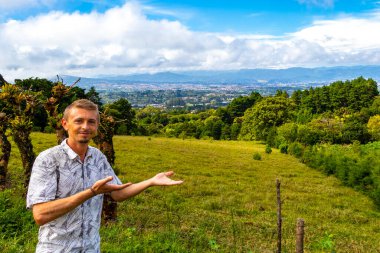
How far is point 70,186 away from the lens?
10.9 feet

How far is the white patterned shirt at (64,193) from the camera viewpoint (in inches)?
125

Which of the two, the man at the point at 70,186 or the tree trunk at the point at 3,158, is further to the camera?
the tree trunk at the point at 3,158

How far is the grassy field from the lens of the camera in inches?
308

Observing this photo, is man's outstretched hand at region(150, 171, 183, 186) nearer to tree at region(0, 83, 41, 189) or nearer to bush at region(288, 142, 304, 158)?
tree at region(0, 83, 41, 189)

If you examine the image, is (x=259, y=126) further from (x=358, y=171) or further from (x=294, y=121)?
(x=358, y=171)

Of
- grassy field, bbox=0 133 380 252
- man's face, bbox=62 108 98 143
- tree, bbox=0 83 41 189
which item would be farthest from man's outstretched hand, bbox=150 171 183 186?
tree, bbox=0 83 41 189

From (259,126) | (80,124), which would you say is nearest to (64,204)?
(80,124)

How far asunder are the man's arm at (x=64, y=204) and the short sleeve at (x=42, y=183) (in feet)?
0.22

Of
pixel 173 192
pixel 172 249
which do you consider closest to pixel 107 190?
pixel 172 249

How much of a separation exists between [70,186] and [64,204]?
1.17 feet

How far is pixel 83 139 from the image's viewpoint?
3395 millimetres

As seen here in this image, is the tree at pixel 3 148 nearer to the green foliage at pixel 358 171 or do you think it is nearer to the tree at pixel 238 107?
the green foliage at pixel 358 171

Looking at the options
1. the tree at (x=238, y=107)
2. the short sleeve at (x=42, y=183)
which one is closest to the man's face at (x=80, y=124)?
the short sleeve at (x=42, y=183)

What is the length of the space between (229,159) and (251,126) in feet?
130
